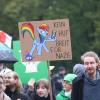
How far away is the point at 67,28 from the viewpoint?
493 inches

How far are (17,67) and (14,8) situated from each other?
24690 millimetres

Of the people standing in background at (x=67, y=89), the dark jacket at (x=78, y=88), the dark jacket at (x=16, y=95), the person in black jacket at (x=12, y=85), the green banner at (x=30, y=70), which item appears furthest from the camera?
the green banner at (x=30, y=70)

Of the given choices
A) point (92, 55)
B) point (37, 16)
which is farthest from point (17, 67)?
point (37, 16)

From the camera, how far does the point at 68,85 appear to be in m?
12.9

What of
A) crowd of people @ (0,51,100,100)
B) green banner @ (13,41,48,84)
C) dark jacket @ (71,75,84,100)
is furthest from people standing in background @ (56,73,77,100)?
green banner @ (13,41,48,84)

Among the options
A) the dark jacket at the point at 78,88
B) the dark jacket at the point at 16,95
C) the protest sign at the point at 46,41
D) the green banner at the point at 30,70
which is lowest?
the dark jacket at the point at 16,95

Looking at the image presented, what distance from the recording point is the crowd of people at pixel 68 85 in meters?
11.2

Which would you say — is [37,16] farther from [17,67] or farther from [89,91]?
[89,91]

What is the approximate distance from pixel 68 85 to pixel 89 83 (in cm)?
178

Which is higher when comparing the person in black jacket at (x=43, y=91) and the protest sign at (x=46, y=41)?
the protest sign at (x=46, y=41)

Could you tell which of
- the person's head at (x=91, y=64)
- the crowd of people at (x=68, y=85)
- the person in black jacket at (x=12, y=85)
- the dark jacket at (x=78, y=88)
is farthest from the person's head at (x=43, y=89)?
the person's head at (x=91, y=64)

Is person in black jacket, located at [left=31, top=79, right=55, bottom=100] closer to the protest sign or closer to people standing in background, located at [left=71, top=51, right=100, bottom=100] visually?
the protest sign

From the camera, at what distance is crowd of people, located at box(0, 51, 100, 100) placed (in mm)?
11164

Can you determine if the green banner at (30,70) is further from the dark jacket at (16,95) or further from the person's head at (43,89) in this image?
the dark jacket at (16,95)
